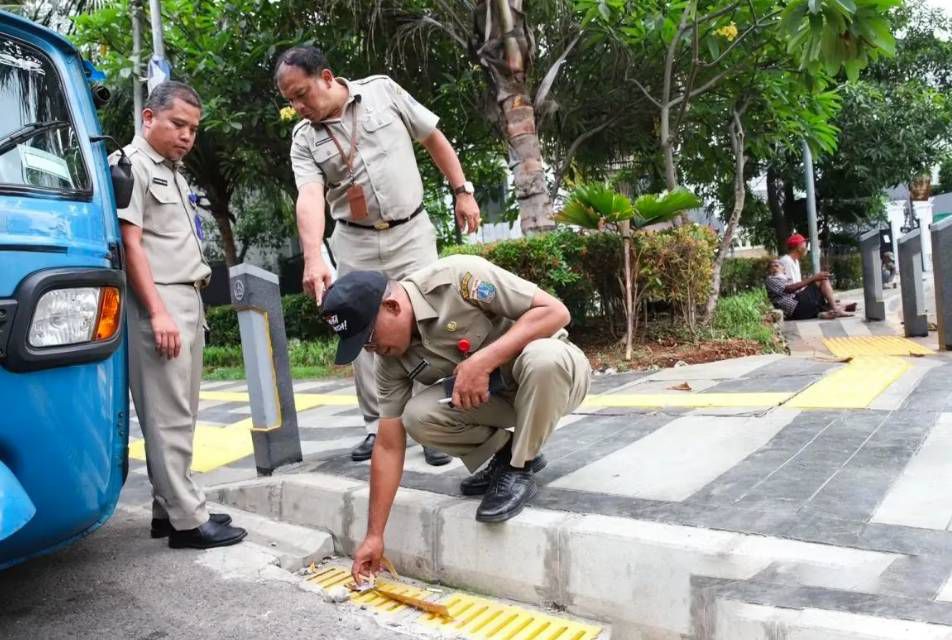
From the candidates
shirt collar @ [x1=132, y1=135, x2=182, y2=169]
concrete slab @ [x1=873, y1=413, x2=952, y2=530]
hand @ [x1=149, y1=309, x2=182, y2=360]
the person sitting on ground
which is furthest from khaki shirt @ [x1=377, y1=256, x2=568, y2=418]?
the person sitting on ground

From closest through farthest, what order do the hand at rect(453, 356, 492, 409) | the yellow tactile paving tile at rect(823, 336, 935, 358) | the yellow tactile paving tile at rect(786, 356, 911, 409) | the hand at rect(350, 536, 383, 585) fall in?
the hand at rect(453, 356, 492, 409), the hand at rect(350, 536, 383, 585), the yellow tactile paving tile at rect(786, 356, 911, 409), the yellow tactile paving tile at rect(823, 336, 935, 358)

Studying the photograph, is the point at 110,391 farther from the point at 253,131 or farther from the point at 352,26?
the point at 253,131

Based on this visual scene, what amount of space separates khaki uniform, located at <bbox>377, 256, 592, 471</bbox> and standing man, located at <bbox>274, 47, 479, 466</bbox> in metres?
0.75

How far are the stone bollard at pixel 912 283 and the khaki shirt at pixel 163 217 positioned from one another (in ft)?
18.6

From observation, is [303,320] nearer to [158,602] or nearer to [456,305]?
[158,602]

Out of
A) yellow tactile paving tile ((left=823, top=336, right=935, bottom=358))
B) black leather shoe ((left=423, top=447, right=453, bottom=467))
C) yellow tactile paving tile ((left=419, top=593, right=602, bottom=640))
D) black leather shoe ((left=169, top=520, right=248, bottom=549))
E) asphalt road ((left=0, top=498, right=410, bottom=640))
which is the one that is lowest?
yellow tactile paving tile ((left=419, top=593, right=602, bottom=640))

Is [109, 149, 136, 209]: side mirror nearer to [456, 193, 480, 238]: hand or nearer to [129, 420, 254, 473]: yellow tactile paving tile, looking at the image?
[456, 193, 480, 238]: hand

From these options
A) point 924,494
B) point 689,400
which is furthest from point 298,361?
point 924,494

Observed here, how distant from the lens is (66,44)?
8.27ft

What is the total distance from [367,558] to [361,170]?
5.32ft

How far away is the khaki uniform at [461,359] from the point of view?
7.81ft

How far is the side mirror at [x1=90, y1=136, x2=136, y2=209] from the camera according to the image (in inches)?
99.8

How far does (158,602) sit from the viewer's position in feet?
7.72

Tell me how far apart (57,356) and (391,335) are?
35.8 inches
